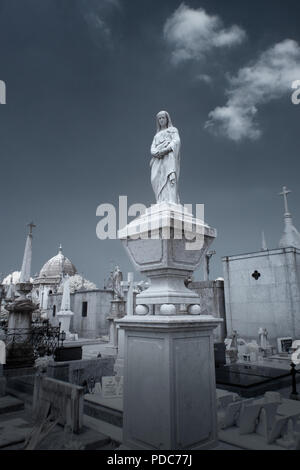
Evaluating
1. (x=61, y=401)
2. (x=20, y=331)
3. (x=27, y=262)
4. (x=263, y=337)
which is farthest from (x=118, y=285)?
(x=61, y=401)

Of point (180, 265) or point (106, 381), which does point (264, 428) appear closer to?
point (180, 265)

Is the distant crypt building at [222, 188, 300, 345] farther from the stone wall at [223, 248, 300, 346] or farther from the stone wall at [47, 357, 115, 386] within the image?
the stone wall at [47, 357, 115, 386]

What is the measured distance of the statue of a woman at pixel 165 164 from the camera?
443 centimetres

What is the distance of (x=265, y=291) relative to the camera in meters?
14.9

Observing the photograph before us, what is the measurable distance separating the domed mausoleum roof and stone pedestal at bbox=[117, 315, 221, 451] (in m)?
65.3

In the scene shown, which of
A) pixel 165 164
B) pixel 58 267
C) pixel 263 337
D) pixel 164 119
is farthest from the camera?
pixel 58 267

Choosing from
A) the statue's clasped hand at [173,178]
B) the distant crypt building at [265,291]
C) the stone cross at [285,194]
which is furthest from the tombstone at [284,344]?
the statue's clasped hand at [173,178]

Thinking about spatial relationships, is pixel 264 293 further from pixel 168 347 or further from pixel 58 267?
pixel 58 267

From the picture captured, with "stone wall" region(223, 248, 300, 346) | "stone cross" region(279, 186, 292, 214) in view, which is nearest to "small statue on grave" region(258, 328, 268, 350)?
"stone wall" region(223, 248, 300, 346)

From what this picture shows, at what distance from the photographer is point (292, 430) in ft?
14.6

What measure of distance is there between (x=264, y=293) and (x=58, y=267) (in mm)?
60914

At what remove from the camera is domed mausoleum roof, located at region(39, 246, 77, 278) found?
67812 millimetres

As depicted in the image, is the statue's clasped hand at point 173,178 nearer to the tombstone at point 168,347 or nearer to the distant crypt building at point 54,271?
the tombstone at point 168,347

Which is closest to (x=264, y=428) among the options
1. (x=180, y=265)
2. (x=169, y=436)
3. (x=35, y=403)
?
(x=169, y=436)
